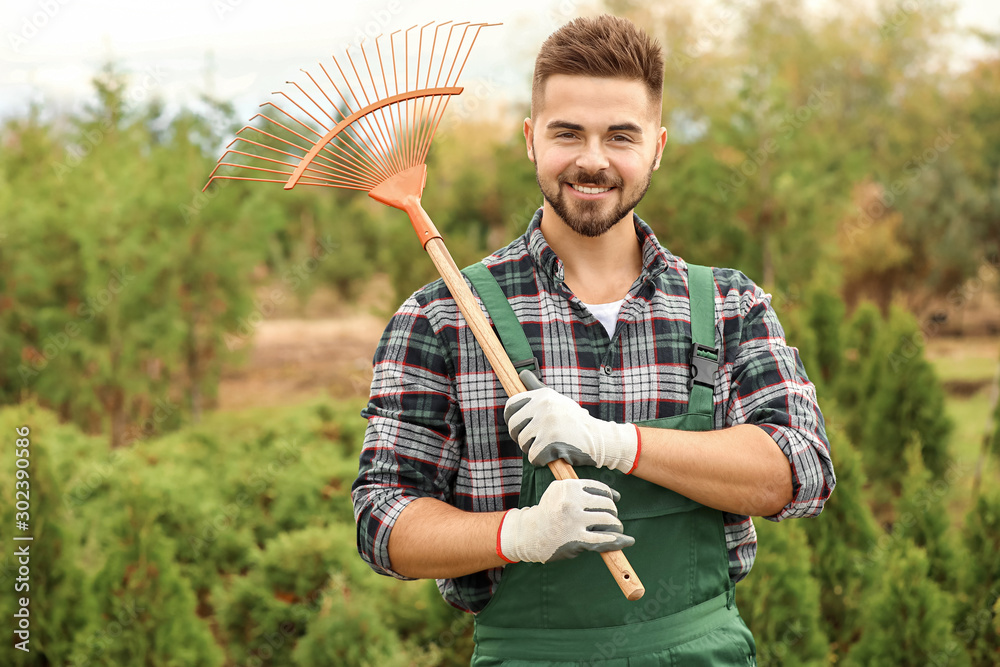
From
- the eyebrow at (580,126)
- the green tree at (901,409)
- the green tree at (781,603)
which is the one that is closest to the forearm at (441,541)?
the eyebrow at (580,126)

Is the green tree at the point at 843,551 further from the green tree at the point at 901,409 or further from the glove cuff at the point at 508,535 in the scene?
the glove cuff at the point at 508,535

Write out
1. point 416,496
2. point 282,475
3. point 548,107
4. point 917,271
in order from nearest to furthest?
point 416,496, point 548,107, point 282,475, point 917,271

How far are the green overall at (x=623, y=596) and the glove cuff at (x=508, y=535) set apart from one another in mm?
115

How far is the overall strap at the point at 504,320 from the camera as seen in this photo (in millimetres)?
1912


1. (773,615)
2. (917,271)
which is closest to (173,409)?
(773,615)

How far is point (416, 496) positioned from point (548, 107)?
944mm

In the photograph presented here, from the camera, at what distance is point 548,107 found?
200 centimetres

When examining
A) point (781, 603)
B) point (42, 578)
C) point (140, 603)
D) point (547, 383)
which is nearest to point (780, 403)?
point (547, 383)

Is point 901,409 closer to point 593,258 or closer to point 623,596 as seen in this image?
point 593,258

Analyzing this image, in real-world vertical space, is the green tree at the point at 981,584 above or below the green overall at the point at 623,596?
below

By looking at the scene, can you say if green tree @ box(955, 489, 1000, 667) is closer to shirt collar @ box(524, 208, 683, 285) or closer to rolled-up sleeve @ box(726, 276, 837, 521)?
rolled-up sleeve @ box(726, 276, 837, 521)

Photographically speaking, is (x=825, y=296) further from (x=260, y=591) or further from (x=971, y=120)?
(x=971, y=120)

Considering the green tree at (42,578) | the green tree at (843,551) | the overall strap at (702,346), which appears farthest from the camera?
the green tree at (843,551)

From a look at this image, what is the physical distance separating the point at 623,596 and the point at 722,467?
37 centimetres
